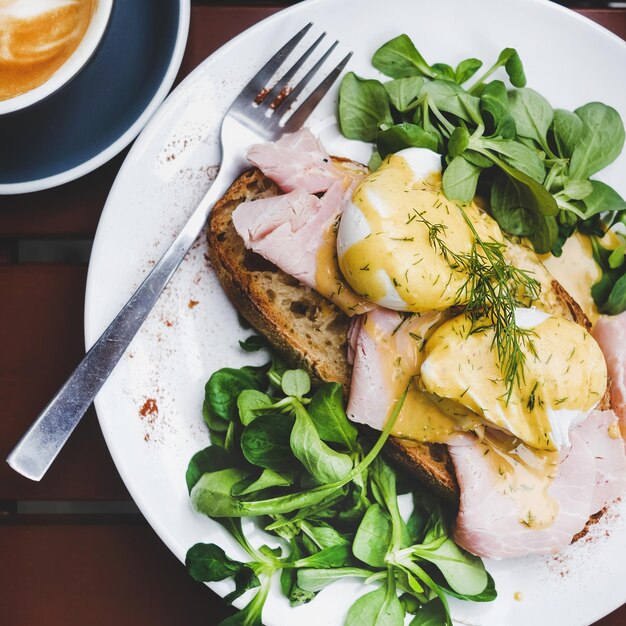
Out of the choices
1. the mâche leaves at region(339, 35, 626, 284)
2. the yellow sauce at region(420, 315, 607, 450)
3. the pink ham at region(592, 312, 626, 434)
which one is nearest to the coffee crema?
the mâche leaves at region(339, 35, 626, 284)

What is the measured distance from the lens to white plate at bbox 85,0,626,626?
1637 millimetres

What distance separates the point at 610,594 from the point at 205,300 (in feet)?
4.11

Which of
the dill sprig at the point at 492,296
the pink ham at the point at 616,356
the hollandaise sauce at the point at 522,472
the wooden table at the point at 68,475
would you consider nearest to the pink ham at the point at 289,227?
the dill sprig at the point at 492,296

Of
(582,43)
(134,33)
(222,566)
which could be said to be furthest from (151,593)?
(582,43)

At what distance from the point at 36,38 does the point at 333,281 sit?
0.85 meters

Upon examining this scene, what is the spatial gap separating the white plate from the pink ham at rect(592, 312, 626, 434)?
270mm

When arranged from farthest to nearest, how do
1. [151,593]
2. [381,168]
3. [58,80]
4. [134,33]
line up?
[151,593]
[134,33]
[381,168]
[58,80]

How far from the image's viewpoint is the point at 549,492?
5.34 ft

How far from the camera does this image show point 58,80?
4.80 ft

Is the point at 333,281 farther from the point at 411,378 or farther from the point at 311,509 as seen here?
the point at 311,509

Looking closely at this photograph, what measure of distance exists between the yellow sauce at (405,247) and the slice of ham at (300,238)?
0.18 feet

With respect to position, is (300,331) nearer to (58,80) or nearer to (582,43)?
(58,80)

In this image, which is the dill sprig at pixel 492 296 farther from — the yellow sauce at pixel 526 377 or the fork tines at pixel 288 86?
the fork tines at pixel 288 86

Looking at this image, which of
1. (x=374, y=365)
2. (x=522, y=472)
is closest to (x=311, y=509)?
(x=374, y=365)
